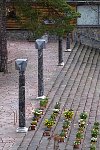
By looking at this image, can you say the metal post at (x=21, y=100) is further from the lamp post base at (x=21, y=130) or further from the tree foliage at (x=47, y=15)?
the tree foliage at (x=47, y=15)

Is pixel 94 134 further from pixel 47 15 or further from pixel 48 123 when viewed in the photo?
pixel 47 15

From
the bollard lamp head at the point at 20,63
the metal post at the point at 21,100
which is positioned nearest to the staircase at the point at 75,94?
the metal post at the point at 21,100

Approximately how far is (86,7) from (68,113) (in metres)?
15.8

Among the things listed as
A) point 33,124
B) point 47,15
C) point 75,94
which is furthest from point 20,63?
point 47,15

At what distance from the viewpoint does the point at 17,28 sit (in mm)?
29422

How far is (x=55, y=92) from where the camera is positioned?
17.1m

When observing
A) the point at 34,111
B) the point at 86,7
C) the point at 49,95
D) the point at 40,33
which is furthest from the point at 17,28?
the point at 34,111

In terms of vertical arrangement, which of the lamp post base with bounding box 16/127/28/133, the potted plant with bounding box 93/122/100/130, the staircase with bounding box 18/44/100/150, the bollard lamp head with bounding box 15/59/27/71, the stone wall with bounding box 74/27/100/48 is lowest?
the staircase with bounding box 18/44/100/150

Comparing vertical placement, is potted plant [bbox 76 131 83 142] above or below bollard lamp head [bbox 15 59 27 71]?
below

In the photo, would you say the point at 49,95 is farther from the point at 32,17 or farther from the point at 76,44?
the point at 76,44

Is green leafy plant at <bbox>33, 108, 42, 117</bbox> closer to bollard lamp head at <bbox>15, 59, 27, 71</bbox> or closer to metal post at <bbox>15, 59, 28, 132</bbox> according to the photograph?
metal post at <bbox>15, 59, 28, 132</bbox>

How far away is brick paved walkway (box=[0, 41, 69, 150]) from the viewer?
12.5 meters

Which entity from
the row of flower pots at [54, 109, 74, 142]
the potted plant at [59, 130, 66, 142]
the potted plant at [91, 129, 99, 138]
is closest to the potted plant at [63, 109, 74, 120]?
the row of flower pots at [54, 109, 74, 142]

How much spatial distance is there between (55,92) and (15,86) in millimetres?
1664
